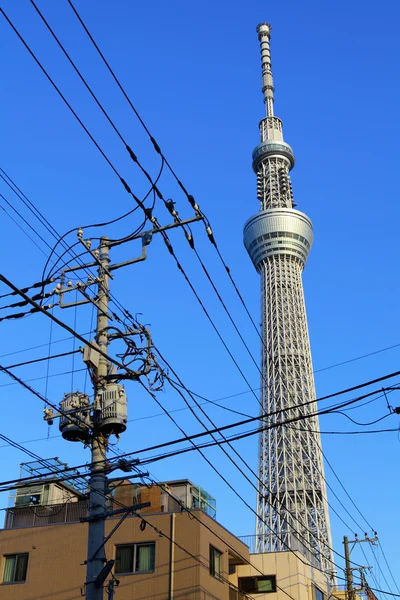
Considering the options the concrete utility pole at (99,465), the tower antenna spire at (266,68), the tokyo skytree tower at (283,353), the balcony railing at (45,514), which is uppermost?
the tower antenna spire at (266,68)

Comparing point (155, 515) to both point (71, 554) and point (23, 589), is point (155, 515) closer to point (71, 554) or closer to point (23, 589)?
point (71, 554)

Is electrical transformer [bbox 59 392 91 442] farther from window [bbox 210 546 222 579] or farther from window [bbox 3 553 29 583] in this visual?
window [bbox 3 553 29 583]

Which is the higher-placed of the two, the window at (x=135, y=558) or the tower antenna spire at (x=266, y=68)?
the tower antenna spire at (x=266, y=68)

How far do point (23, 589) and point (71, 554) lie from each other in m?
2.17

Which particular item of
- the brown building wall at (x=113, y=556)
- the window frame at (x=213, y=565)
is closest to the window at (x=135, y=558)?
the brown building wall at (x=113, y=556)

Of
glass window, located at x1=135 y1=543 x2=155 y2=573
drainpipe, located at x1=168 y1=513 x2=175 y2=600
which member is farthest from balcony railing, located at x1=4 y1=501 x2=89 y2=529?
drainpipe, located at x1=168 y1=513 x2=175 y2=600

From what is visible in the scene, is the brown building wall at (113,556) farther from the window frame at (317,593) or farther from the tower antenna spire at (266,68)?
the tower antenna spire at (266,68)

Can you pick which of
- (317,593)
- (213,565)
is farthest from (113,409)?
(317,593)

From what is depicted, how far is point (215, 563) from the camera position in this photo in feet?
93.1

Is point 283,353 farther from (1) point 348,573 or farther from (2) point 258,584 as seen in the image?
(2) point 258,584

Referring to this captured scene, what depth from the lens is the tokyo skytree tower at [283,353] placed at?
9938 cm

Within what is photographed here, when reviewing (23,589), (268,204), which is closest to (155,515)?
(23,589)

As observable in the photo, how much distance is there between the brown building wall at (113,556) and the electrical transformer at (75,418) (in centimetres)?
1137

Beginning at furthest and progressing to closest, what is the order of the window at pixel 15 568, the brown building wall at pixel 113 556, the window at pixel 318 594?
1. the window at pixel 318 594
2. the window at pixel 15 568
3. the brown building wall at pixel 113 556
